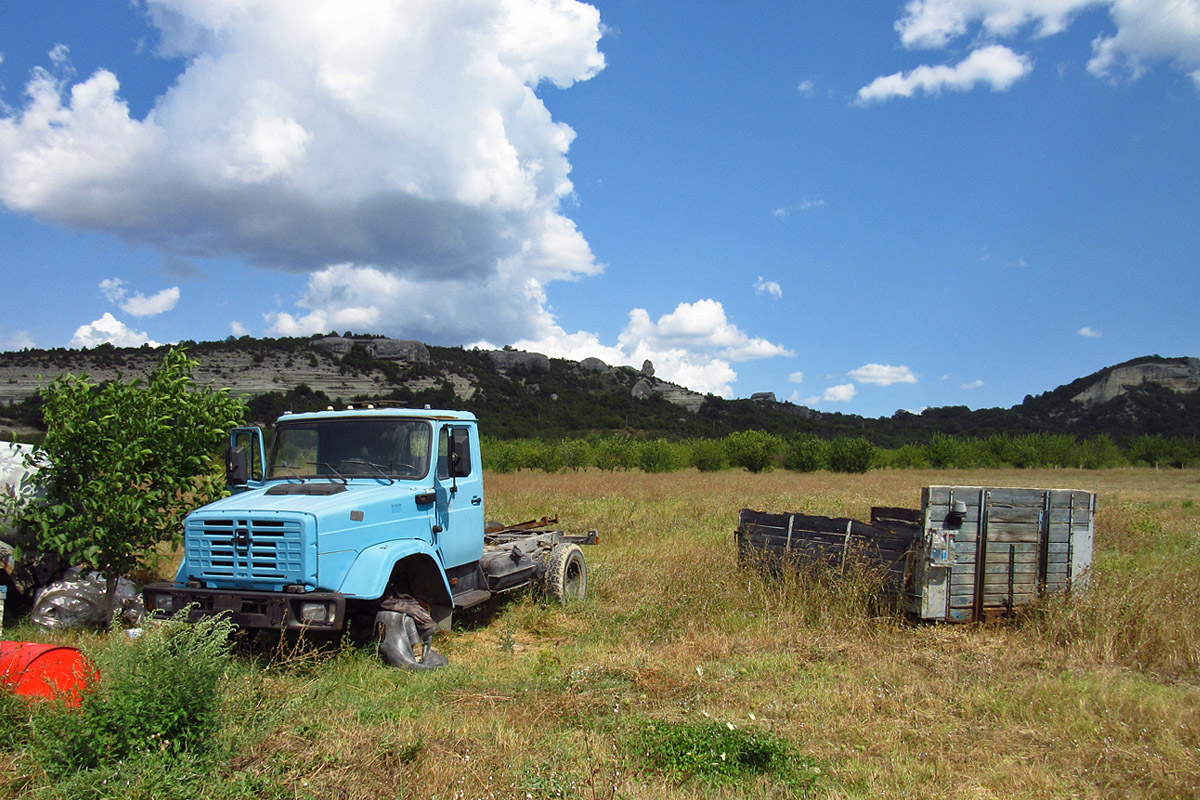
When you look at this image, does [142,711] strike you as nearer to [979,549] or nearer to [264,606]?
[264,606]

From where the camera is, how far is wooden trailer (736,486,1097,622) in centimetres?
652

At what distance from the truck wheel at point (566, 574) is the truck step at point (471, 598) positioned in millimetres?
1067

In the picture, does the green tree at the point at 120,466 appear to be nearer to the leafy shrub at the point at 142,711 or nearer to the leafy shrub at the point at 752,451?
the leafy shrub at the point at 142,711

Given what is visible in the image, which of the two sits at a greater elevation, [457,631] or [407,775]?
[407,775]

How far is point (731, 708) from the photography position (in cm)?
474

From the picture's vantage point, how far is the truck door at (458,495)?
21.6 feet

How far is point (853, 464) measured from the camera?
45469 millimetres

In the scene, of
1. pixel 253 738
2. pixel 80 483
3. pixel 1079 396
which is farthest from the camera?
pixel 1079 396

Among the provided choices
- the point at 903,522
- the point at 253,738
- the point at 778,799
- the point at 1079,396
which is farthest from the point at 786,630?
the point at 1079,396

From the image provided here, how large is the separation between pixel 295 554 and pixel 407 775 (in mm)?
2313

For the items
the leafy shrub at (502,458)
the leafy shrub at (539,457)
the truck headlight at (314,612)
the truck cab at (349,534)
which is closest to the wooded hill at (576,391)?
the leafy shrub at (502,458)

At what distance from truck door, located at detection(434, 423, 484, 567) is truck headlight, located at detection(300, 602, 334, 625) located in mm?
1497

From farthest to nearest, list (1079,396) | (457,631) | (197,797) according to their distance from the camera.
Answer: (1079,396)
(457,631)
(197,797)

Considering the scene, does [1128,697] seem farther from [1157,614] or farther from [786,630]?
[786,630]
